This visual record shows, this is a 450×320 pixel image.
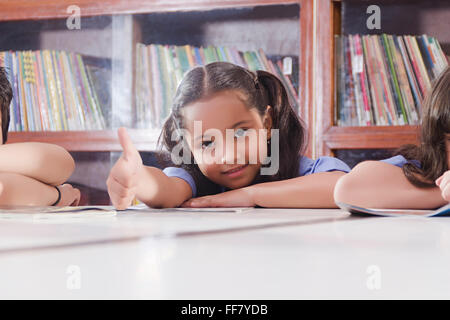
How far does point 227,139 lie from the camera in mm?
1384

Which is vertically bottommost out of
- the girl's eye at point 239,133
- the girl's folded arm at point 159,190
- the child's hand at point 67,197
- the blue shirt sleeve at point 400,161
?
the child's hand at point 67,197

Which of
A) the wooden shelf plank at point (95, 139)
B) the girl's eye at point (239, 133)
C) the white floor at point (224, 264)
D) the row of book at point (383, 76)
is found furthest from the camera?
the wooden shelf plank at point (95, 139)

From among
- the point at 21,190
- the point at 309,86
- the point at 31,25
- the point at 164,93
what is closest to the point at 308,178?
the point at 309,86

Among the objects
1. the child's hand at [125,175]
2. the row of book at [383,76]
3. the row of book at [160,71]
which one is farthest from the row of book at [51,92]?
the child's hand at [125,175]

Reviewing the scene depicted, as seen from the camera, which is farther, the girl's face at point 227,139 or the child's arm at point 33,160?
the girl's face at point 227,139

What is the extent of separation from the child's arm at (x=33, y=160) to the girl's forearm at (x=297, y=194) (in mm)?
429

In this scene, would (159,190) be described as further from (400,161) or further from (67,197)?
(400,161)

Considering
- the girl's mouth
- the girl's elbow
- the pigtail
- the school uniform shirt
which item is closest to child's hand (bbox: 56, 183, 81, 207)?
the girl's elbow

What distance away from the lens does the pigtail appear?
4.75 feet

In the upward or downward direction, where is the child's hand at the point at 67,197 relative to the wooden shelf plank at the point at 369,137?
downward

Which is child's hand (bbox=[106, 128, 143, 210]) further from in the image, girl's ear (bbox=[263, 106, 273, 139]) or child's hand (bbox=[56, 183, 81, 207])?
girl's ear (bbox=[263, 106, 273, 139])

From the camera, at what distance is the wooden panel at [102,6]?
1735mm

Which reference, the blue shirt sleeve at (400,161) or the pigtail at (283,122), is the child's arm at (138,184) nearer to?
the pigtail at (283,122)

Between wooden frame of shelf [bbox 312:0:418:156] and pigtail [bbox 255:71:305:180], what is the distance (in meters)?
0.07
